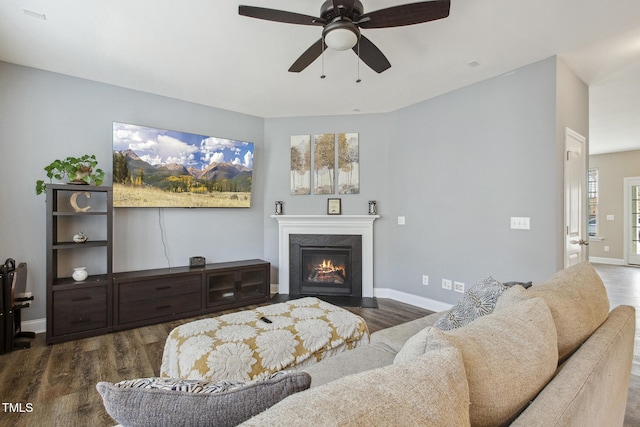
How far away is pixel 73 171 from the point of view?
9.53 ft

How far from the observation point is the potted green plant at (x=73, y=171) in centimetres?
281

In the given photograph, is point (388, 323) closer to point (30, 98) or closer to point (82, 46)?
point (82, 46)

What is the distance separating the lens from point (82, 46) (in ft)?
8.55

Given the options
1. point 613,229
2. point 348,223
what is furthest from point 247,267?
point 613,229

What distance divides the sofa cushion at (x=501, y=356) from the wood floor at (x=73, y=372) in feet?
6.74

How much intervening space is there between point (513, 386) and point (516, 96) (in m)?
3.15

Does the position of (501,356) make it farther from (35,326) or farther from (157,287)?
(35,326)

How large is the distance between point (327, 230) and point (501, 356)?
141 inches

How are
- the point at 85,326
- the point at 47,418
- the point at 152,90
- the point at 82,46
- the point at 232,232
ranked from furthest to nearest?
the point at 232,232
the point at 152,90
the point at 85,326
the point at 82,46
the point at 47,418

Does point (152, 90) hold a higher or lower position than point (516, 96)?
higher

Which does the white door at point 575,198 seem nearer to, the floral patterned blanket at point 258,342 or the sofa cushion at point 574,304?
the sofa cushion at point 574,304

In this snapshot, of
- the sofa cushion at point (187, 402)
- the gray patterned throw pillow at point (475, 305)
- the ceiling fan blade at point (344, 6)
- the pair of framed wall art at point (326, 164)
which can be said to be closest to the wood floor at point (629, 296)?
the gray patterned throw pillow at point (475, 305)

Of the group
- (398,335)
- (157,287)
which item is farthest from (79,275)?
(398,335)

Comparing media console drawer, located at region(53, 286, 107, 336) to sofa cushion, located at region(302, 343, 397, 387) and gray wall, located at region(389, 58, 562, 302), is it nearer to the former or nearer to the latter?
sofa cushion, located at region(302, 343, 397, 387)
